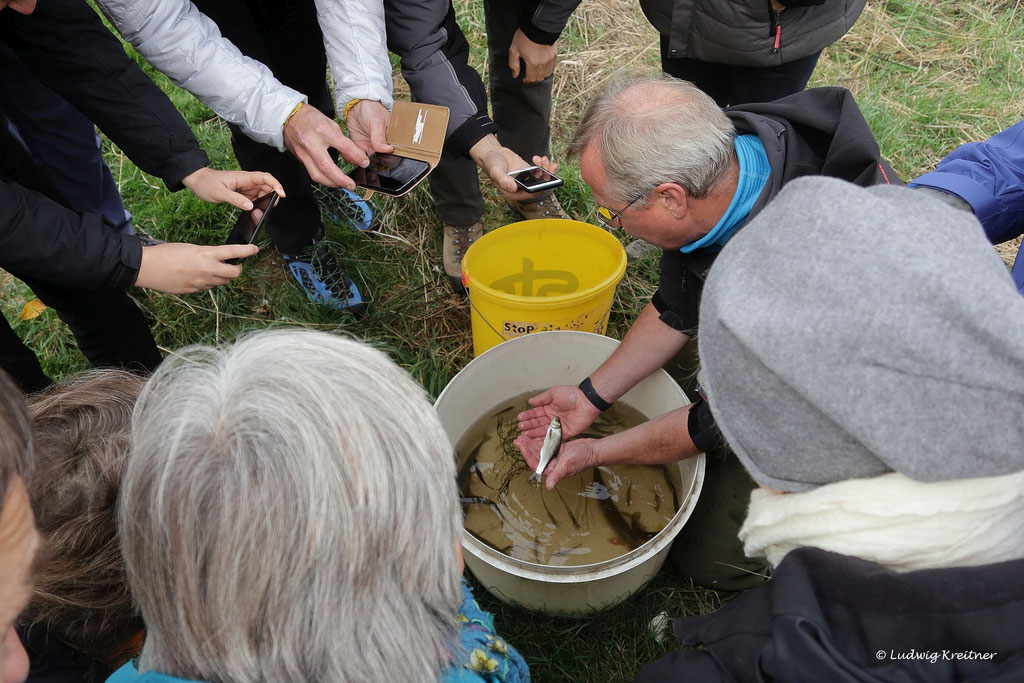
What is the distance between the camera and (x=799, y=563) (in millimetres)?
812

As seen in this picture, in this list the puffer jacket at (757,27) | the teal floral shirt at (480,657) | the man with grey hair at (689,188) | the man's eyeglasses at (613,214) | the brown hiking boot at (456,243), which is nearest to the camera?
the teal floral shirt at (480,657)

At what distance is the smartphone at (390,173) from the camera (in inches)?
79.0

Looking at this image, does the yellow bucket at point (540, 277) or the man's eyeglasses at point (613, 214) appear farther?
the yellow bucket at point (540, 277)

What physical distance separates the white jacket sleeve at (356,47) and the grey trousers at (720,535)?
1274 millimetres

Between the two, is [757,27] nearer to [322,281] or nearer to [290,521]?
[322,281]

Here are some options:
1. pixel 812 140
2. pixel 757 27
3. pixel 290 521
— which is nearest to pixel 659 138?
pixel 812 140

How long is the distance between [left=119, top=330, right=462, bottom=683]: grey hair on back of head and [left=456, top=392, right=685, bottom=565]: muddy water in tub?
43.7 inches

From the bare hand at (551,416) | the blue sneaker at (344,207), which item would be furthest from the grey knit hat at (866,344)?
the blue sneaker at (344,207)

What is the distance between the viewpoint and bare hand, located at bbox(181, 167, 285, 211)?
75.2 inches

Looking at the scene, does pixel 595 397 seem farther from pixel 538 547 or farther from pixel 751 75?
pixel 751 75

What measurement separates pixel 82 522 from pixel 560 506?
1.28 m

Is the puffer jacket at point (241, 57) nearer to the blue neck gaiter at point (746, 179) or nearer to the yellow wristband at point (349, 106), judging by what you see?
the yellow wristband at point (349, 106)

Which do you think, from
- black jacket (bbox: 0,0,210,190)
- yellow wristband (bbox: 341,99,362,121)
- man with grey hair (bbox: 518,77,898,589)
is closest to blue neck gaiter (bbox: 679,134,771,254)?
man with grey hair (bbox: 518,77,898,589)

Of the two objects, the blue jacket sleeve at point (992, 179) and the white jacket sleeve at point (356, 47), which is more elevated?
the white jacket sleeve at point (356, 47)
